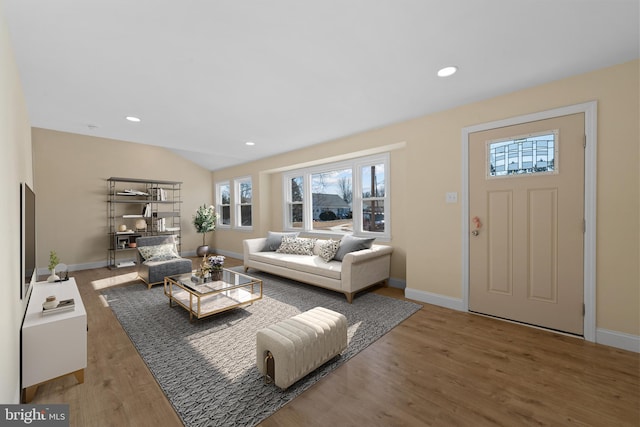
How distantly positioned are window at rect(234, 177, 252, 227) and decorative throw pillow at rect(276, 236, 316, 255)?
7.09 ft

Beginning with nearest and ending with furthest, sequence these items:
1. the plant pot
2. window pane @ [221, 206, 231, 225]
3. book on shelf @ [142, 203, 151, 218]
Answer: the plant pot
book on shelf @ [142, 203, 151, 218]
window pane @ [221, 206, 231, 225]

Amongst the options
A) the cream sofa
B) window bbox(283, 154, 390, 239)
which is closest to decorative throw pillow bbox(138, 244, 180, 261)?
the cream sofa

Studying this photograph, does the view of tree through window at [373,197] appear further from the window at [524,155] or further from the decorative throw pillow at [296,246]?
the window at [524,155]

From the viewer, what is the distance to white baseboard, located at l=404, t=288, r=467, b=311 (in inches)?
125

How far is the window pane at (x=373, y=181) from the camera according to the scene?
4.45 meters

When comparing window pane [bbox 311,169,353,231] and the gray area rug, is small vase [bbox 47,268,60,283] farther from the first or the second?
window pane [bbox 311,169,353,231]

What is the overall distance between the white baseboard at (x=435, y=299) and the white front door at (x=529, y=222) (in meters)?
0.16

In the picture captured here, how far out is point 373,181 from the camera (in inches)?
179

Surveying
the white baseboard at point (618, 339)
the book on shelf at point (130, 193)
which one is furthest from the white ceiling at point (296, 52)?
the book on shelf at point (130, 193)

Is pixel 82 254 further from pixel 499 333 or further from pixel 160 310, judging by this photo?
pixel 499 333

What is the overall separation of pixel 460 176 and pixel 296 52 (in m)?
2.33

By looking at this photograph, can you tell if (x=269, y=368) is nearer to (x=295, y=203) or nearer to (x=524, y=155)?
(x=524, y=155)

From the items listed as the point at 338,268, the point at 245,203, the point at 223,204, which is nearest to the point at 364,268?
the point at 338,268

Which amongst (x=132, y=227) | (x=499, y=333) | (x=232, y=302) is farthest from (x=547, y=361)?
(x=132, y=227)
